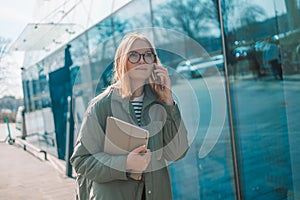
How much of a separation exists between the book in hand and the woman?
0.03 meters

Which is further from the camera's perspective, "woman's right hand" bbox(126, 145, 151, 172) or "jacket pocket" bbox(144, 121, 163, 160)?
"jacket pocket" bbox(144, 121, 163, 160)

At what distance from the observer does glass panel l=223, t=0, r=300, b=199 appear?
8.08ft

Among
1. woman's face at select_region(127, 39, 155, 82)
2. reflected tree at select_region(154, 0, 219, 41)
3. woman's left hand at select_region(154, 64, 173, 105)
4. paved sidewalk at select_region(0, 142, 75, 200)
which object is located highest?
reflected tree at select_region(154, 0, 219, 41)

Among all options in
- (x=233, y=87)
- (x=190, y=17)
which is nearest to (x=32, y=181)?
(x=190, y=17)

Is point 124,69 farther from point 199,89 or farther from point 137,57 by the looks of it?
point 199,89

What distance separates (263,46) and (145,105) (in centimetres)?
133

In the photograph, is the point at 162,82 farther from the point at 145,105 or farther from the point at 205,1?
the point at 205,1

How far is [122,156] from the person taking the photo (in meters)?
1.59

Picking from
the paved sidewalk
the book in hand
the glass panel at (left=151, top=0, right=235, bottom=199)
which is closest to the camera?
the book in hand

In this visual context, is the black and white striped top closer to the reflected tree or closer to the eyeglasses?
the eyeglasses

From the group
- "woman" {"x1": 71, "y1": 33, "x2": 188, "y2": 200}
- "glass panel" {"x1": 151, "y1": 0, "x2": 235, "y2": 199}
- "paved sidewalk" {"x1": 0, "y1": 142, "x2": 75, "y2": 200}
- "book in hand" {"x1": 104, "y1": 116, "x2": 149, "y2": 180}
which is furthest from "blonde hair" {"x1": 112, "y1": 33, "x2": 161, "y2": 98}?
"paved sidewalk" {"x1": 0, "y1": 142, "x2": 75, "y2": 200}

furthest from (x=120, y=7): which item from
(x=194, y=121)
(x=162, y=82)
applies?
(x=162, y=82)

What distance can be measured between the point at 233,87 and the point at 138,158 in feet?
5.06

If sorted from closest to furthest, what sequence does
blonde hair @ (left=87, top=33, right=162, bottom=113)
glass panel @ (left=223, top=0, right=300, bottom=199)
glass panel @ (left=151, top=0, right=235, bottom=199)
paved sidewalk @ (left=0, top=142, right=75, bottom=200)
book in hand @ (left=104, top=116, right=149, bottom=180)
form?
book in hand @ (left=104, top=116, right=149, bottom=180)
blonde hair @ (left=87, top=33, right=162, bottom=113)
glass panel @ (left=223, top=0, right=300, bottom=199)
glass panel @ (left=151, top=0, right=235, bottom=199)
paved sidewalk @ (left=0, top=142, right=75, bottom=200)
